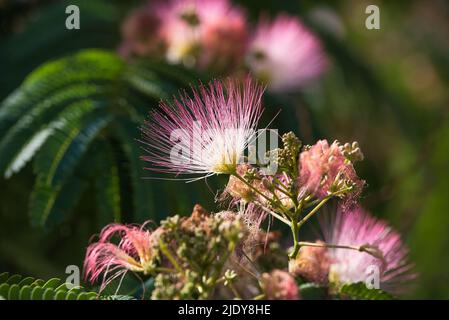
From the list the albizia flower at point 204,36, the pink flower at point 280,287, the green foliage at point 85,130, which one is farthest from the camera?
the albizia flower at point 204,36

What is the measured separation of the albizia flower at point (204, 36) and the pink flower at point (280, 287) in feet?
5.17

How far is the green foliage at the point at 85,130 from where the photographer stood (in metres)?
2.17

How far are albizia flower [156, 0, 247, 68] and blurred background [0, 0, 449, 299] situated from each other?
23 cm

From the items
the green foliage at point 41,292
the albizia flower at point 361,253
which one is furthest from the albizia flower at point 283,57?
the green foliage at point 41,292

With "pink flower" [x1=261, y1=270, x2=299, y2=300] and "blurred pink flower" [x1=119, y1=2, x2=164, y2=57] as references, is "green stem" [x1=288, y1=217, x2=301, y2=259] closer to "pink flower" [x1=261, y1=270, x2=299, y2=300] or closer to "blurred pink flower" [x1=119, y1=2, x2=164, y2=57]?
"pink flower" [x1=261, y1=270, x2=299, y2=300]

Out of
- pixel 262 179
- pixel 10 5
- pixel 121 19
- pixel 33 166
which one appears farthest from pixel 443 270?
pixel 262 179

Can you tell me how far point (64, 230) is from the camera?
2850 mm

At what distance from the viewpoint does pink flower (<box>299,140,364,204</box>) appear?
1400 mm

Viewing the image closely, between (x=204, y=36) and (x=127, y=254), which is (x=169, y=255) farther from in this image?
(x=204, y=36)

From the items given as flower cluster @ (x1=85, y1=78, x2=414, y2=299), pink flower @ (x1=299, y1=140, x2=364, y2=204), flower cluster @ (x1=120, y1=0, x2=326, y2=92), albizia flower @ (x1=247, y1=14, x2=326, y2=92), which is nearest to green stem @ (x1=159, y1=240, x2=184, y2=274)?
flower cluster @ (x1=85, y1=78, x2=414, y2=299)

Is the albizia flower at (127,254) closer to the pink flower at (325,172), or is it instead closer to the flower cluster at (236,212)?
the flower cluster at (236,212)

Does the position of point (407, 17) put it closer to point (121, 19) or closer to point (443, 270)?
point (443, 270)

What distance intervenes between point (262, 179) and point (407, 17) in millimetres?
4822

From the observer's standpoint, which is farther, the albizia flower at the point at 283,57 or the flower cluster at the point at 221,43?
the albizia flower at the point at 283,57
